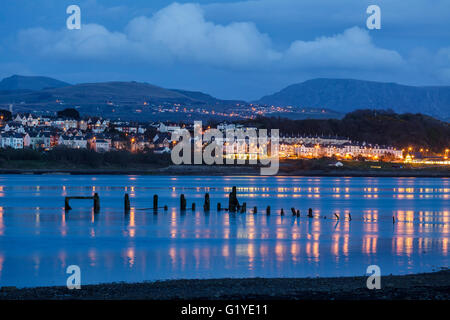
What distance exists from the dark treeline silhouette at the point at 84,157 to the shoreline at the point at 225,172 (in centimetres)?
252

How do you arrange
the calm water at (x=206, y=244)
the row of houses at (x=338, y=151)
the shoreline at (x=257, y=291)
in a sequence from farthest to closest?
the row of houses at (x=338, y=151)
the calm water at (x=206, y=244)
the shoreline at (x=257, y=291)

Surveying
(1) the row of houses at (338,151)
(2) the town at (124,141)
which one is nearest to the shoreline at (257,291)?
(2) the town at (124,141)

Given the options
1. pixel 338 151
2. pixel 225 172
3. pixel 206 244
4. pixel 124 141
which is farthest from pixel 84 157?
pixel 206 244

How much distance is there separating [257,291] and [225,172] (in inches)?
4481

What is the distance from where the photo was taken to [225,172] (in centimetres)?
12812

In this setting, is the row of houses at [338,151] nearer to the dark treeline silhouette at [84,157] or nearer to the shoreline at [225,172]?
the shoreline at [225,172]

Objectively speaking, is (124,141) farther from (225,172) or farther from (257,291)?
(257,291)

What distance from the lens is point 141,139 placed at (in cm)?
16025

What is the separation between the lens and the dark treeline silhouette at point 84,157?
11494cm

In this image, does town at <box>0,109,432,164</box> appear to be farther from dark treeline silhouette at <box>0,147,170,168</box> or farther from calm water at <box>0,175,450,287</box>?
calm water at <box>0,175,450,287</box>

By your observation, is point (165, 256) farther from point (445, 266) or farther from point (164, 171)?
point (164, 171)

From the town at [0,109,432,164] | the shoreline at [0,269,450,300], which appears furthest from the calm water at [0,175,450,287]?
the town at [0,109,432,164]

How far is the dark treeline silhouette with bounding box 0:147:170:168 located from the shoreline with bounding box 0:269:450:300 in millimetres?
102834
